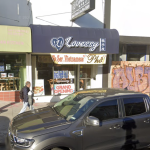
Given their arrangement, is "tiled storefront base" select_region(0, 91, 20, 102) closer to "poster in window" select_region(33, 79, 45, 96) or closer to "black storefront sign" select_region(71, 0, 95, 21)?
"poster in window" select_region(33, 79, 45, 96)

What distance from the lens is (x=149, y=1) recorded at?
1044cm

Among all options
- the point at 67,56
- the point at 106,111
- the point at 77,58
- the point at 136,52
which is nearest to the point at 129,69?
the point at 136,52

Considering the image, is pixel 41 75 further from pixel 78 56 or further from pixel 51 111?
pixel 51 111

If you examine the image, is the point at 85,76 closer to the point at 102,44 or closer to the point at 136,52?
the point at 102,44

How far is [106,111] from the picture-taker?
11.9 ft

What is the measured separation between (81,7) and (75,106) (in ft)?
18.7

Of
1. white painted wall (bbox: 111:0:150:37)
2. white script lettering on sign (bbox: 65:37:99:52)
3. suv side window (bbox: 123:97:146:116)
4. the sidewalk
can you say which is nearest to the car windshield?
suv side window (bbox: 123:97:146:116)

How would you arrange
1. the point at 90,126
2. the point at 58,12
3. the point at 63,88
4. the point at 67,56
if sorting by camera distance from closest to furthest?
1. the point at 90,126
2. the point at 67,56
3. the point at 58,12
4. the point at 63,88

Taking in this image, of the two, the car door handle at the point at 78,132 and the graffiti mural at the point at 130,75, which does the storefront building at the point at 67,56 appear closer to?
the graffiti mural at the point at 130,75

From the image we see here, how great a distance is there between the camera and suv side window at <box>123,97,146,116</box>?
3.79m

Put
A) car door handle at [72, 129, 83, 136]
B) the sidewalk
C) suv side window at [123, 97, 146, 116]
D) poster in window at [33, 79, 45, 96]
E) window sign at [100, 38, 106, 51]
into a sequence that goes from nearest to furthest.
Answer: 1. car door handle at [72, 129, 83, 136]
2. suv side window at [123, 97, 146, 116]
3. the sidewalk
4. window sign at [100, 38, 106, 51]
5. poster in window at [33, 79, 45, 96]

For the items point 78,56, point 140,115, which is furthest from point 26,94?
point 140,115

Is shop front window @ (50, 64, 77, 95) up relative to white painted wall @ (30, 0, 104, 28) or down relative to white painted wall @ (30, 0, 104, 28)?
down

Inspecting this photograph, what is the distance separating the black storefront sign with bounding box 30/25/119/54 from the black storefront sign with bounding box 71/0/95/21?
807 millimetres
